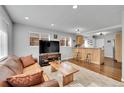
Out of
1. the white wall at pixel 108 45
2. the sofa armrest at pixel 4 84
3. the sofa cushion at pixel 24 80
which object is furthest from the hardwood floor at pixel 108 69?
the white wall at pixel 108 45

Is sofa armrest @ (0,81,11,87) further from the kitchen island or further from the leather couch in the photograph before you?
the kitchen island

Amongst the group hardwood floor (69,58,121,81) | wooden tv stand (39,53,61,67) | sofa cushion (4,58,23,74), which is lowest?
hardwood floor (69,58,121,81)

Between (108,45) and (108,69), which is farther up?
(108,45)

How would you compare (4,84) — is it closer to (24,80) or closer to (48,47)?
(24,80)

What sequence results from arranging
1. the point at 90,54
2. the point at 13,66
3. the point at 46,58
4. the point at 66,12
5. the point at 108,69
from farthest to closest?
the point at 90,54, the point at 46,58, the point at 108,69, the point at 66,12, the point at 13,66

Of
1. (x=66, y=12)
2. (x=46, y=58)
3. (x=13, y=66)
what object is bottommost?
(x=46, y=58)

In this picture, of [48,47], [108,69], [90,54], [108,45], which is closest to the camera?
[108,69]

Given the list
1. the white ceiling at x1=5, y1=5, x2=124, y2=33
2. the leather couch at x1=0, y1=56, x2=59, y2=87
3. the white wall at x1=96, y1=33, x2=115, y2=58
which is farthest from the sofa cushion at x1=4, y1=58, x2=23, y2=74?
the white wall at x1=96, y1=33, x2=115, y2=58

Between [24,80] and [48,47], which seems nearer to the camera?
[24,80]

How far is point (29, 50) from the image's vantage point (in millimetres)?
6121

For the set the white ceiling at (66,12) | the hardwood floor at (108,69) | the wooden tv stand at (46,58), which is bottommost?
the hardwood floor at (108,69)

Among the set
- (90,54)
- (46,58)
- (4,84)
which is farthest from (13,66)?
(90,54)

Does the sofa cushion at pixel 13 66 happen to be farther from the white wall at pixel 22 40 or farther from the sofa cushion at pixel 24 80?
the white wall at pixel 22 40
